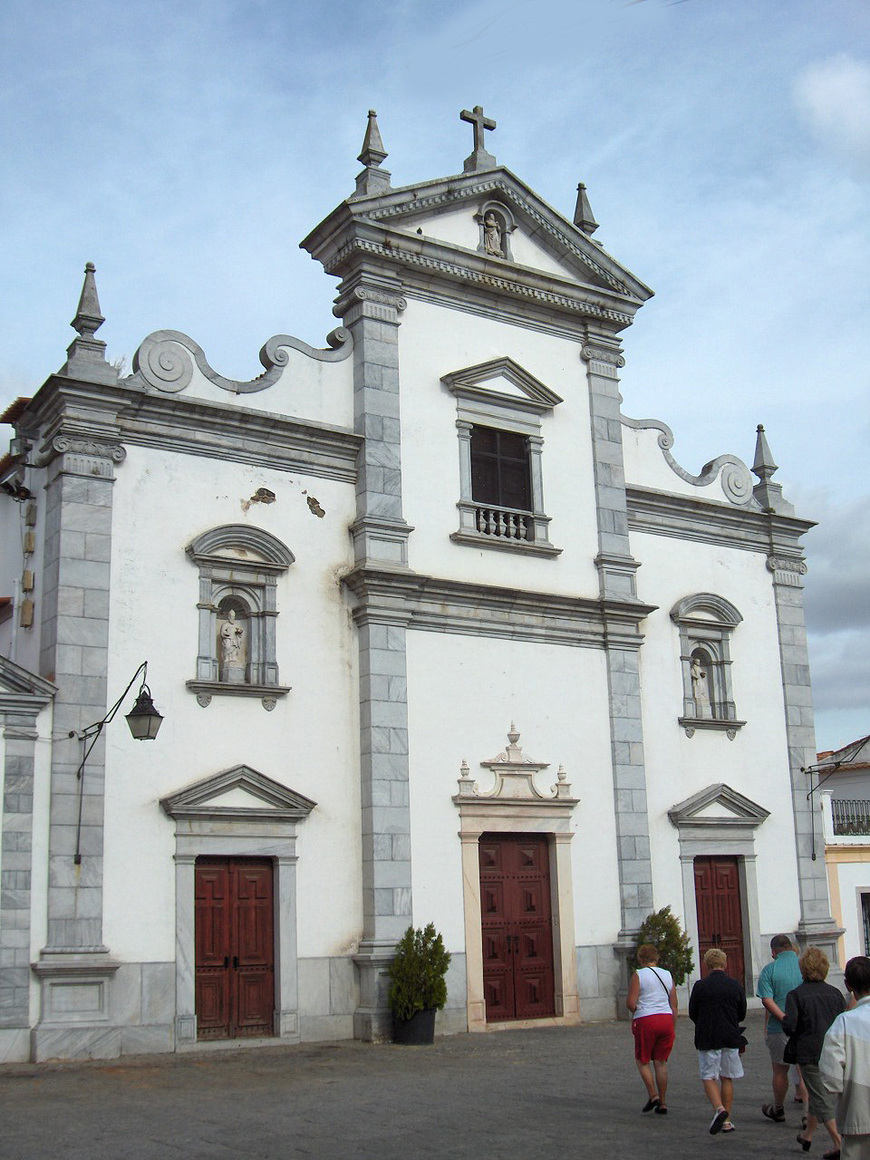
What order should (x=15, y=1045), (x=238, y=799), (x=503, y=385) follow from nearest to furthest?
(x=15, y=1045)
(x=238, y=799)
(x=503, y=385)

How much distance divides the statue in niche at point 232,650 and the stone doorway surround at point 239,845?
134cm

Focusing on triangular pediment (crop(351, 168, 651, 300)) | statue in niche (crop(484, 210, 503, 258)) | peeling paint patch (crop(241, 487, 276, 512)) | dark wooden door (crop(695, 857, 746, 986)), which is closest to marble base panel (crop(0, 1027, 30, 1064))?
peeling paint patch (crop(241, 487, 276, 512))

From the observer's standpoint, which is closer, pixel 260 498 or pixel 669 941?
pixel 260 498

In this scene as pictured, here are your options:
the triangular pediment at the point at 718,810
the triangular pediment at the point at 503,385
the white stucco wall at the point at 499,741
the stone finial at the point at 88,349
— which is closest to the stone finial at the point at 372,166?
the triangular pediment at the point at 503,385

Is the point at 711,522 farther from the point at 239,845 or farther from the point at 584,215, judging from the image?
the point at 239,845

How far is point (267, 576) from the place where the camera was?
57.9 ft

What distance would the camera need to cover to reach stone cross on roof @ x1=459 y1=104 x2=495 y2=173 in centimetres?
2166

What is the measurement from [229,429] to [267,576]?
2.09 meters

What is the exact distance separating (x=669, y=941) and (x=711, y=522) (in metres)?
7.49

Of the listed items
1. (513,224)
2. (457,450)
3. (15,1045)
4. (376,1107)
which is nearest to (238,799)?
(15,1045)

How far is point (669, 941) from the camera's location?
1942 cm

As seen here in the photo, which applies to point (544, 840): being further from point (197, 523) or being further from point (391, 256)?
point (391, 256)

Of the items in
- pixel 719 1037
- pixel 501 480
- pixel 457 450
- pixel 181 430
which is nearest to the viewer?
pixel 719 1037

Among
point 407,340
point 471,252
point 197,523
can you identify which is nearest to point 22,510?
point 197,523
